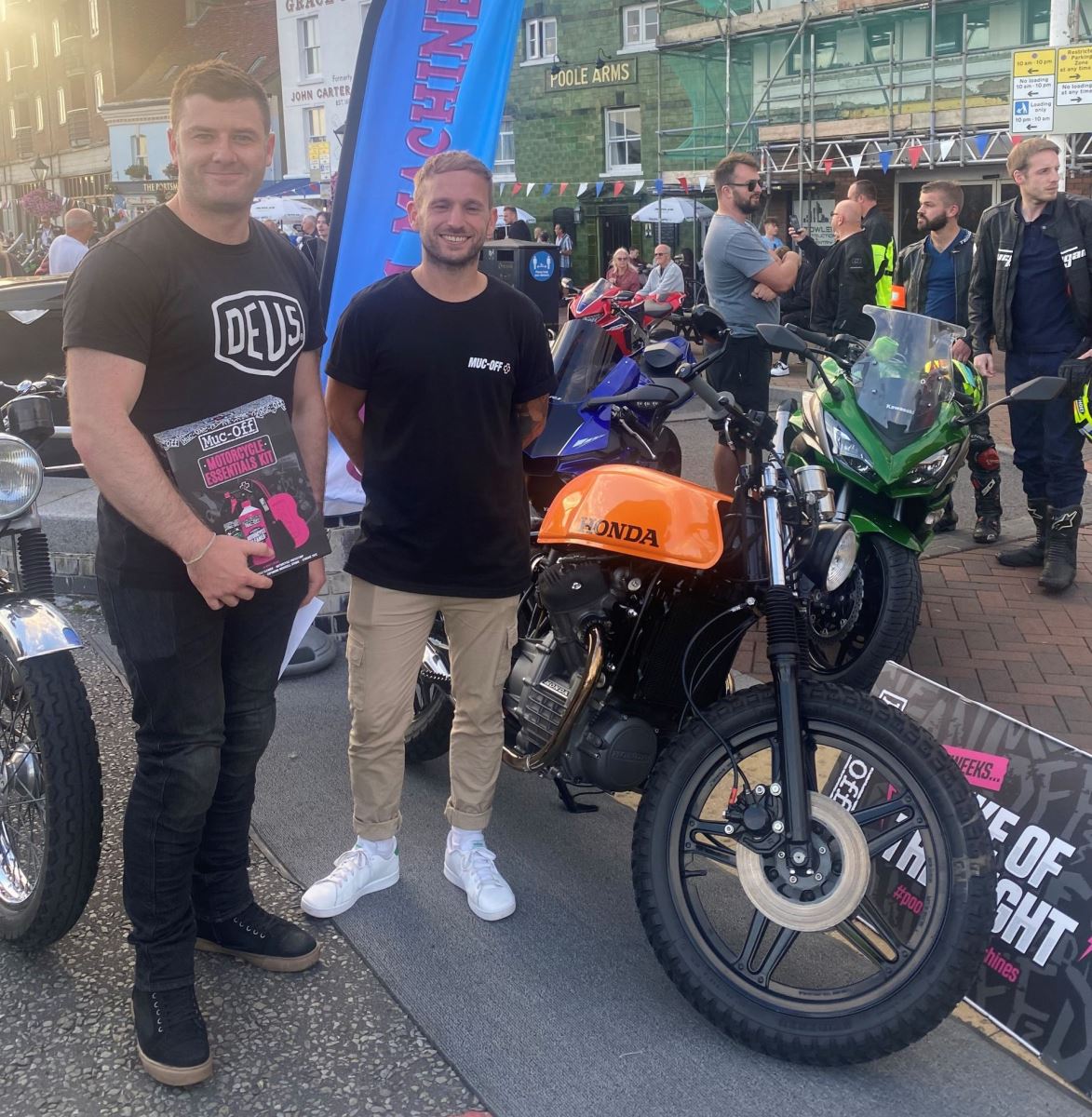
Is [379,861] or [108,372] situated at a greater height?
[108,372]

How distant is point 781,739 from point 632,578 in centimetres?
62

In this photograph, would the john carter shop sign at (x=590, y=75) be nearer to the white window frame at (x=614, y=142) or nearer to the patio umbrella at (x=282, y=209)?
the white window frame at (x=614, y=142)

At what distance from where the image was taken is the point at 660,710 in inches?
122

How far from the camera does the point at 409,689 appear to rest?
10.3 ft

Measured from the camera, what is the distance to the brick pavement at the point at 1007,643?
4.38m

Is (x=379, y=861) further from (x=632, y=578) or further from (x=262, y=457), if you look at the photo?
(x=262, y=457)

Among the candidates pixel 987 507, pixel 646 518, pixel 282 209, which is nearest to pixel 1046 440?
pixel 987 507

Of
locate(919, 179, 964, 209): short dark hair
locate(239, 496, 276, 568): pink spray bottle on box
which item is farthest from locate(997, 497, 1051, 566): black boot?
locate(239, 496, 276, 568): pink spray bottle on box

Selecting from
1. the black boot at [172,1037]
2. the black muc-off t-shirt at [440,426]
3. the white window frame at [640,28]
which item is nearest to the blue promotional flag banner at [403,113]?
the black muc-off t-shirt at [440,426]

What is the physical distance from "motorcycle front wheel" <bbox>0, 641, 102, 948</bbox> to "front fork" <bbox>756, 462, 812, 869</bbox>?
1.50m

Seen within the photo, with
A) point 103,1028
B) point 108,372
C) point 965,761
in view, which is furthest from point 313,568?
point 965,761

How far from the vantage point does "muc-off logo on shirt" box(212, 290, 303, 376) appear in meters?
2.47

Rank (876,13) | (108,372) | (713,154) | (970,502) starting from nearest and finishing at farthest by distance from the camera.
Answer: (108,372) < (970,502) < (876,13) < (713,154)

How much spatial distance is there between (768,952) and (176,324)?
176 centimetres
